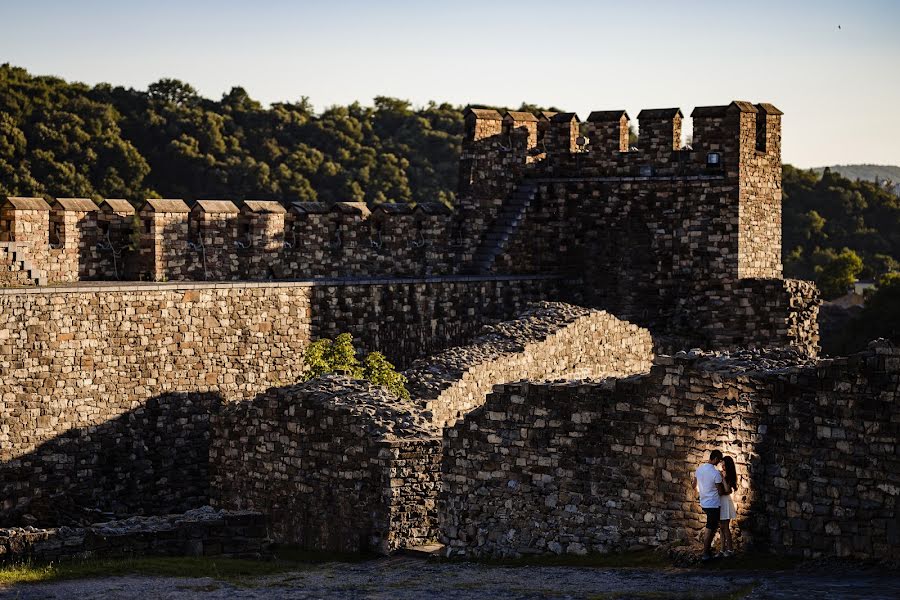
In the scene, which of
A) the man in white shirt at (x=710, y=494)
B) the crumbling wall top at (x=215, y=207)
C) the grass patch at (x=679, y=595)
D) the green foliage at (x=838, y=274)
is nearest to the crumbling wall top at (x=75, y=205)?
the crumbling wall top at (x=215, y=207)

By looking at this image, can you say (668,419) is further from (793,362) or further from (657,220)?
(657,220)

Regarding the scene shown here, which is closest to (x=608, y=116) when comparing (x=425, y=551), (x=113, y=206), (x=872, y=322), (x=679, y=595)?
(x=113, y=206)

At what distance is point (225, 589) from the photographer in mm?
14805

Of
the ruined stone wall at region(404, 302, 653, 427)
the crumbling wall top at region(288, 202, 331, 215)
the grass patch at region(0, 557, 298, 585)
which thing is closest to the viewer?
the grass patch at region(0, 557, 298, 585)

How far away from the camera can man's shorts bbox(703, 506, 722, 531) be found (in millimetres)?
15138

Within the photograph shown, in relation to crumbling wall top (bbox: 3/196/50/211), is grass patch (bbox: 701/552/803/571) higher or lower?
lower

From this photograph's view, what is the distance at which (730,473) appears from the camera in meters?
15.2

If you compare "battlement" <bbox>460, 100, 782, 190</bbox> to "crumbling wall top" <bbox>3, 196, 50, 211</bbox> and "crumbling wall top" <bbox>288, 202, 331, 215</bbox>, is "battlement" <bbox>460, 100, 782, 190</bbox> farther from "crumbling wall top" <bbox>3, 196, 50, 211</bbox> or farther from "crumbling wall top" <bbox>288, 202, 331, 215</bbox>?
"crumbling wall top" <bbox>3, 196, 50, 211</bbox>

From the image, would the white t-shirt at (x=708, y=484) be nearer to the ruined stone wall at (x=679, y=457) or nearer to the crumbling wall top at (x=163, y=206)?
the ruined stone wall at (x=679, y=457)

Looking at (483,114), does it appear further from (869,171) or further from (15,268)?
(869,171)

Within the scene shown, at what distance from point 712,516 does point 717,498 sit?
16cm

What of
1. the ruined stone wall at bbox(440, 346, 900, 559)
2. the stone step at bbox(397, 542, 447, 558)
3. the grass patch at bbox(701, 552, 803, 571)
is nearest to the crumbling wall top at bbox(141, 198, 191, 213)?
the stone step at bbox(397, 542, 447, 558)

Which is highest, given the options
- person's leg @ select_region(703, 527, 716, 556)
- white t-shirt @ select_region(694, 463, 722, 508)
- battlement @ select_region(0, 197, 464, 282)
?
battlement @ select_region(0, 197, 464, 282)

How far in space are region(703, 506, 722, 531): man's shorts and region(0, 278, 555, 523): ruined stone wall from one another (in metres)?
8.32
